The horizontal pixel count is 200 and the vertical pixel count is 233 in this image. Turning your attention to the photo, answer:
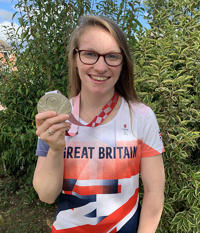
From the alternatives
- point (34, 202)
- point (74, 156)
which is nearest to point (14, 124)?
point (34, 202)

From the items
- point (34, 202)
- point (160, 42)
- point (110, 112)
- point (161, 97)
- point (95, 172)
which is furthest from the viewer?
point (34, 202)

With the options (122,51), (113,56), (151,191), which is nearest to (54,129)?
(113,56)

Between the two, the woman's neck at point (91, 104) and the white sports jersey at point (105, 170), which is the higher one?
the woman's neck at point (91, 104)

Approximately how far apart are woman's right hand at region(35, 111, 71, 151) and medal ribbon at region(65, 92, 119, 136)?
0.75 feet

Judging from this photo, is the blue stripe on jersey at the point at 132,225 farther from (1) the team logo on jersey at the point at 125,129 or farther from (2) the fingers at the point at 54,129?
(2) the fingers at the point at 54,129

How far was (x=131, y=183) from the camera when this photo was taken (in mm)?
1473

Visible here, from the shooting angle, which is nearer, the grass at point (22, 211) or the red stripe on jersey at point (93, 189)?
the red stripe on jersey at point (93, 189)

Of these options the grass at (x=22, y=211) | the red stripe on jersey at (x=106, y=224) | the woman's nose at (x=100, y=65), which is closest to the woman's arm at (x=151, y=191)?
the red stripe on jersey at (x=106, y=224)

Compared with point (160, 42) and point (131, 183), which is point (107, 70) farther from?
point (160, 42)

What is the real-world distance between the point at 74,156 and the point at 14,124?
2270mm

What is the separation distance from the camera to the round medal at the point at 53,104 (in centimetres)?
120

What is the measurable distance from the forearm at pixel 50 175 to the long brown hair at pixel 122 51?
0.64 metres

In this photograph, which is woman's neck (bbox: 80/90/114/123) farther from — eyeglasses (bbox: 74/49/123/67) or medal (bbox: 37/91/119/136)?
eyeglasses (bbox: 74/49/123/67)

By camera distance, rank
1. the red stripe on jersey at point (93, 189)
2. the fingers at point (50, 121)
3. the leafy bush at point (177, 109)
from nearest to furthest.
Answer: the fingers at point (50, 121)
the red stripe on jersey at point (93, 189)
the leafy bush at point (177, 109)
